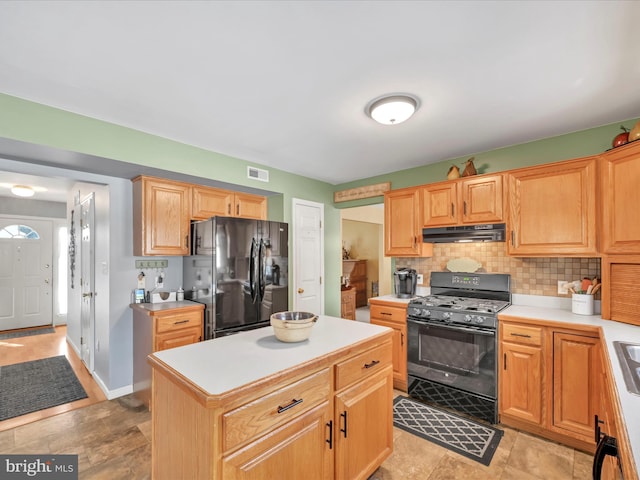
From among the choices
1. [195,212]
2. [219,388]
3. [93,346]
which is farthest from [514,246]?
[93,346]

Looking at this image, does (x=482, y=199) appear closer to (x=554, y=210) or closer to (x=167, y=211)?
(x=554, y=210)

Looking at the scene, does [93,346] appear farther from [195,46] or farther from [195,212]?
[195,46]

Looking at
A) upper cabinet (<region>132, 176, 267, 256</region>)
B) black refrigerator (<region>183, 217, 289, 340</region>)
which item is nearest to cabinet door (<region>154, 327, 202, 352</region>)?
black refrigerator (<region>183, 217, 289, 340</region>)

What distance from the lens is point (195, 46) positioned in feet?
5.32

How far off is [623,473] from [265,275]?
111 inches

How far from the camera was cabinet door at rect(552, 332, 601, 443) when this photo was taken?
216 cm

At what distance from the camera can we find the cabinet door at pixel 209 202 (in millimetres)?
3305

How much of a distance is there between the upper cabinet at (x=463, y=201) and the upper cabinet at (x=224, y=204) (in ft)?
6.42

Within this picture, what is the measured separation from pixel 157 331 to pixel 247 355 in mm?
1721

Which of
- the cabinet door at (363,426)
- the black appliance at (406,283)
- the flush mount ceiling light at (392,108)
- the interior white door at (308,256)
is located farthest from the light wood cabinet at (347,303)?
the flush mount ceiling light at (392,108)

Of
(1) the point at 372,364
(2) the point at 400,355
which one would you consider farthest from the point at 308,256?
(1) the point at 372,364

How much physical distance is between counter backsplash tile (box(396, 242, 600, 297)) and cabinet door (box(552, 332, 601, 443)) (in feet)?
2.30

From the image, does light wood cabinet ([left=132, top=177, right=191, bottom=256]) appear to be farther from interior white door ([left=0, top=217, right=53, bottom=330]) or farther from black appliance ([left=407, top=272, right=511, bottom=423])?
interior white door ([left=0, top=217, right=53, bottom=330])

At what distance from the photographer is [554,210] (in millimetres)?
2574
